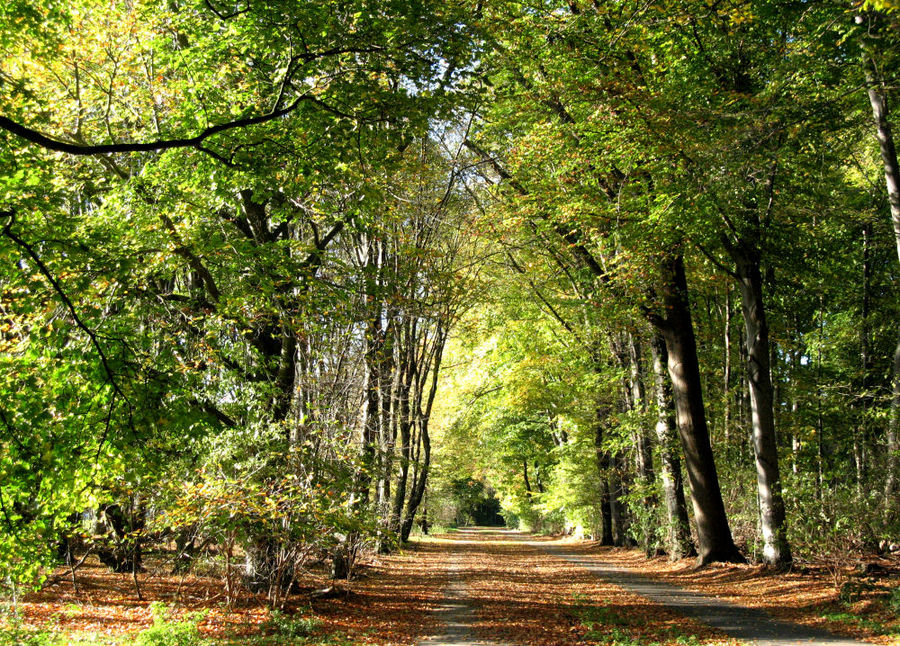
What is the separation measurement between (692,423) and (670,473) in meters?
2.51

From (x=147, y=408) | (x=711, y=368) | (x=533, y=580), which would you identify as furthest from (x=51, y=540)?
(x=711, y=368)

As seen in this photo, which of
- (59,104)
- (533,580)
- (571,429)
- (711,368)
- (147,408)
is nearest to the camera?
(147,408)

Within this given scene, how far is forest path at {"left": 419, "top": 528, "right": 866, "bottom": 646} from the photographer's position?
313 inches

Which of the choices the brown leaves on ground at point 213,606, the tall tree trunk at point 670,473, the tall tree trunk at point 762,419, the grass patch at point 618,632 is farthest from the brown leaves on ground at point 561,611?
the tall tree trunk at point 762,419

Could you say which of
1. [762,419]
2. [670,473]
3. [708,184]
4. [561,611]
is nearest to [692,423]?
[762,419]

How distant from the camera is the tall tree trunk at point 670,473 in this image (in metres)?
16.2

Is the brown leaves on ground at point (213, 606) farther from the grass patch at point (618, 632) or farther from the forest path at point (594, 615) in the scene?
the grass patch at point (618, 632)

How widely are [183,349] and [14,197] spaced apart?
11.3 ft

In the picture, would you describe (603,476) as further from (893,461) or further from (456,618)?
(456,618)

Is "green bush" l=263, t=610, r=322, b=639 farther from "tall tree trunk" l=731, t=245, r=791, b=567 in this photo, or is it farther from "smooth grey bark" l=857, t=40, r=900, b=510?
"smooth grey bark" l=857, t=40, r=900, b=510

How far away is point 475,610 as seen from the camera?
10781mm

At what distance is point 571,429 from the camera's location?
25094mm

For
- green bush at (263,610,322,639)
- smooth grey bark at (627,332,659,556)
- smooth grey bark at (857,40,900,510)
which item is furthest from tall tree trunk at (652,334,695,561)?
green bush at (263,610,322,639)

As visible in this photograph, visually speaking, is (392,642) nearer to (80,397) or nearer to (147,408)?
(147,408)
